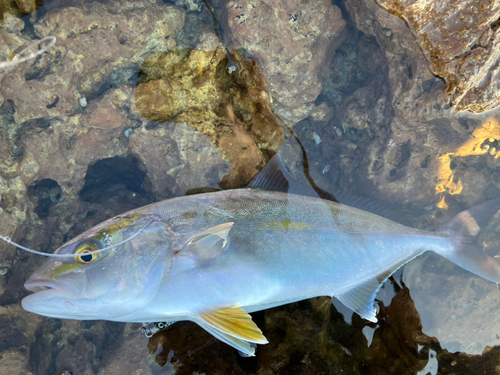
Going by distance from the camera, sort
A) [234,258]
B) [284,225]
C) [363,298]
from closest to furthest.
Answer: [234,258], [284,225], [363,298]

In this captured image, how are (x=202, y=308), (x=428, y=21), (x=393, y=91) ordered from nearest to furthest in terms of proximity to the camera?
1. (x=202, y=308)
2. (x=428, y=21)
3. (x=393, y=91)

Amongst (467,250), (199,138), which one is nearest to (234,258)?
(199,138)

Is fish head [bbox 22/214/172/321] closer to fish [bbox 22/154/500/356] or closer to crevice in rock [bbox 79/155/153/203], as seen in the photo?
fish [bbox 22/154/500/356]

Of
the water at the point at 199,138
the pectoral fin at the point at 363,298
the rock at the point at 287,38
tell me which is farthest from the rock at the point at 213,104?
the pectoral fin at the point at 363,298

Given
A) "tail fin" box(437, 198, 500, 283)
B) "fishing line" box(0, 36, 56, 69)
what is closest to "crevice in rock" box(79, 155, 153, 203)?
"fishing line" box(0, 36, 56, 69)

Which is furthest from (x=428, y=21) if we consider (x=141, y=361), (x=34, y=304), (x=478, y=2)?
(x=141, y=361)

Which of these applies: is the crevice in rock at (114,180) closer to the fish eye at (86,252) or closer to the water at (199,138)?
the water at (199,138)

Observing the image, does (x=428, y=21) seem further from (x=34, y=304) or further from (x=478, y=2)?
(x=34, y=304)

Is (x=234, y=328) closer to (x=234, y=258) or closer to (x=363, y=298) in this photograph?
(x=234, y=258)
